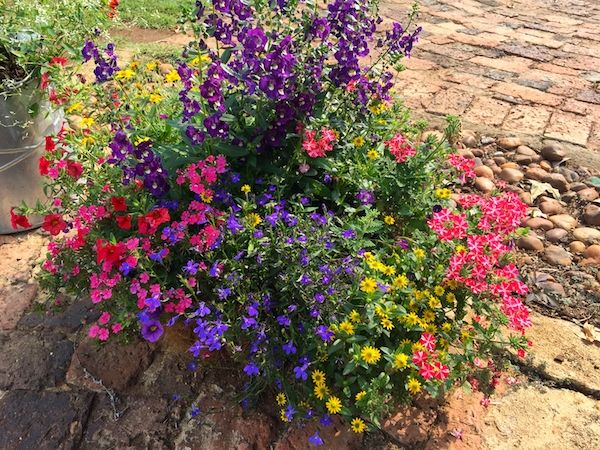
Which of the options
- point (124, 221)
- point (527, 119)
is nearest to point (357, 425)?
point (124, 221)

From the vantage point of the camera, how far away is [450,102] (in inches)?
154

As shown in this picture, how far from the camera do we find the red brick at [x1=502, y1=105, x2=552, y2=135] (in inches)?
143

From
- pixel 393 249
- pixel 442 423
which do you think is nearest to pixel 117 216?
pixel 393 249

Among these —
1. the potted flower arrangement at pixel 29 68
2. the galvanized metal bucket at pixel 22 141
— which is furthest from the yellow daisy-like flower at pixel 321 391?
the galvanized metal bucket at pixel 22 141

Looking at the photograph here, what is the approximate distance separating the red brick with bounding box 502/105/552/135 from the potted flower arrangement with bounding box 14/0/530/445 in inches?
57.6

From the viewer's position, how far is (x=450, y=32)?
512cm

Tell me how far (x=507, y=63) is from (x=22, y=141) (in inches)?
141

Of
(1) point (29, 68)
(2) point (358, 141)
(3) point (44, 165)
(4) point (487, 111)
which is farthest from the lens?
(4) point (487, 111)

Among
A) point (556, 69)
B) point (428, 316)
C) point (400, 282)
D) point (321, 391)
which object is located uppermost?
point (400, 282)

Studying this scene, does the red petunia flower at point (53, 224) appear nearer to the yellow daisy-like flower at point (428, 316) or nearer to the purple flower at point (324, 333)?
the purple flower at point (324, 333)

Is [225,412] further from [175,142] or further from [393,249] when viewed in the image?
[175,142]

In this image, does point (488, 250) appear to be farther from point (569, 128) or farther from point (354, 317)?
point (569, 128)

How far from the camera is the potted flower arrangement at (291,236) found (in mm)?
1927

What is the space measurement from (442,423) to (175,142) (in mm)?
1552
